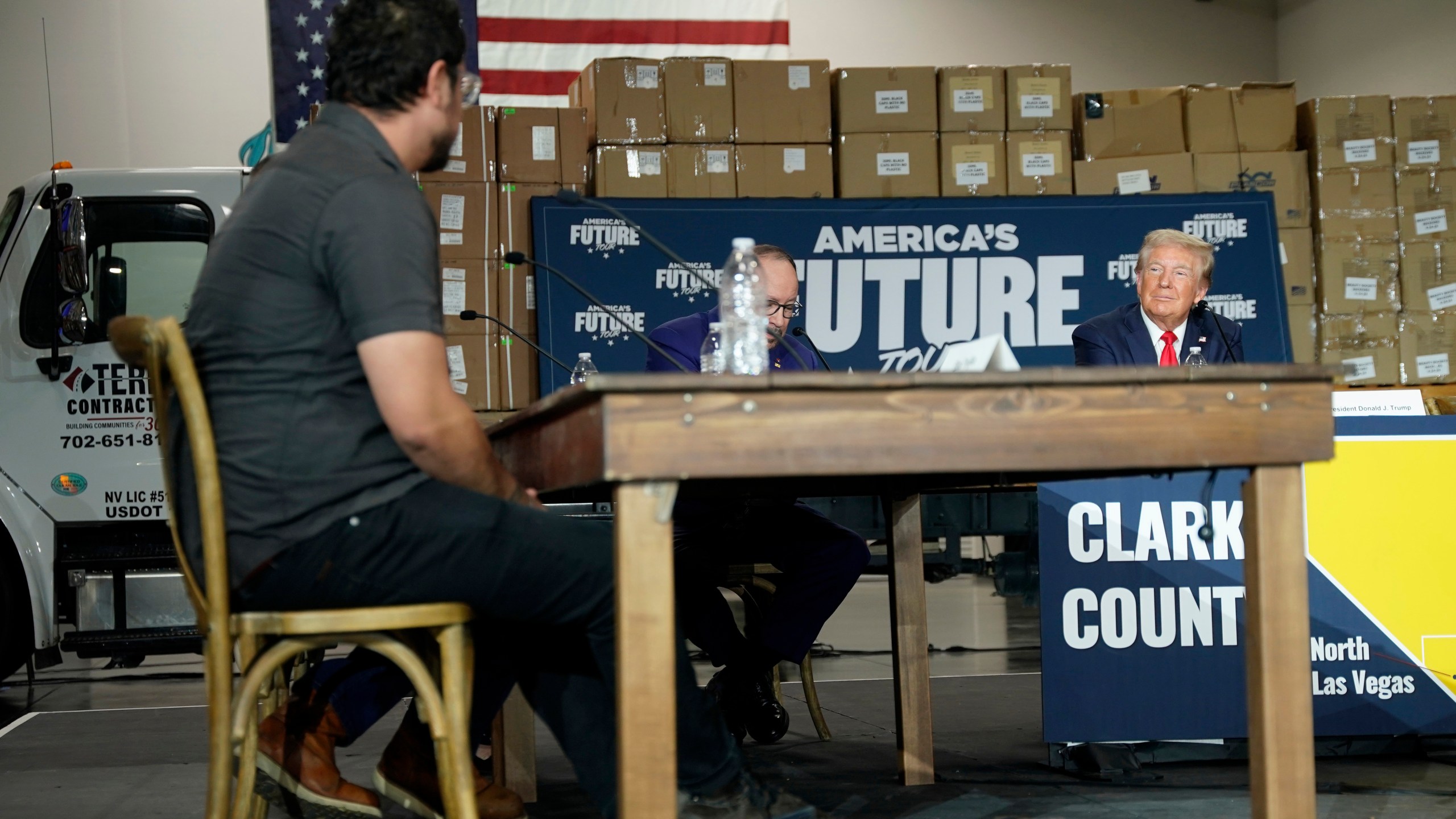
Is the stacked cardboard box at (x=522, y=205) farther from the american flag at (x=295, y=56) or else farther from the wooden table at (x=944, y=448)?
the wooden table at (x=944, y=448)

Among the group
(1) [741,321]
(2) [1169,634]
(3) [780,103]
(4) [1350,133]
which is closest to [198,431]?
(1) [741,321]

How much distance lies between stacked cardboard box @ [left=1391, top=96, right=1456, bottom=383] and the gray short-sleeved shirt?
6.17m

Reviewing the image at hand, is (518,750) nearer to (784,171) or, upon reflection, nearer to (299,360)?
(299,360)

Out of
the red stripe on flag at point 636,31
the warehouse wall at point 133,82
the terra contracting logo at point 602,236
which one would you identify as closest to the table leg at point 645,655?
the terra contracting logo at point 602,236

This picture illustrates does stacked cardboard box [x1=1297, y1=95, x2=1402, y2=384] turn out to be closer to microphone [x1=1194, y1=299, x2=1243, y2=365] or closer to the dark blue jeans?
microphone [x1=1194, y1=299, x2=1243, y2=365]

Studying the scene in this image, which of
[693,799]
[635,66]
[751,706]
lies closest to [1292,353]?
[635,66]

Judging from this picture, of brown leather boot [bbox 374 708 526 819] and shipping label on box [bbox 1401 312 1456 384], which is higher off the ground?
shipping label on box [bbox 1401 312 1456 384]

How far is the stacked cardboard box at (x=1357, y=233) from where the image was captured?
21.7 feet

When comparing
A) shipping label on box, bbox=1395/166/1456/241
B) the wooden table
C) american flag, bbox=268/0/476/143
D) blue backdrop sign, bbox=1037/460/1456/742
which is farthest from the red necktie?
american flag, bbox=268/0/476/143

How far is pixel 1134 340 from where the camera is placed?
405 centimetres

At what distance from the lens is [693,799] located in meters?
1.97

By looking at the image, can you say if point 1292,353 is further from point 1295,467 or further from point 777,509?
point 1295,467

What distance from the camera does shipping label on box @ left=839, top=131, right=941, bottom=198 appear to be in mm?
6363

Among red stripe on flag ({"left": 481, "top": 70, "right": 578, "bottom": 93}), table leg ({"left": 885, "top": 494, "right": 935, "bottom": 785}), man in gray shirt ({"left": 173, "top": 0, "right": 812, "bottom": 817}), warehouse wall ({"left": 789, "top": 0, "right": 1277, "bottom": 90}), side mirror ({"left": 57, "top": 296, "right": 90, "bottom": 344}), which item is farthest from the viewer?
warehouse wall ({"left": 789, "top": 0, "right": 1277, "bottom": 90})
